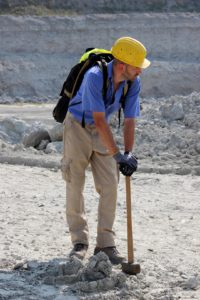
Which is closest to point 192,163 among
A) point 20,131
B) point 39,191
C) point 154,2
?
point 39,191

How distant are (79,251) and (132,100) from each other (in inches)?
49.7

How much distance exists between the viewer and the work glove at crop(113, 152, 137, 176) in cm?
638

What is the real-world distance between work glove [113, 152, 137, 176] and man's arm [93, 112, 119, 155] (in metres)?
0.06

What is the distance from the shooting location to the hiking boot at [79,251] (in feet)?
22.5

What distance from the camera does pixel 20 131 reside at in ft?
53.9

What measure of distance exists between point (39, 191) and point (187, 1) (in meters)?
38.4

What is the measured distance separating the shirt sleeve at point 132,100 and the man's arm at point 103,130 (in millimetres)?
345

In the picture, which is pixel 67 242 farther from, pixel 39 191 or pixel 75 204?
pixel 39 191

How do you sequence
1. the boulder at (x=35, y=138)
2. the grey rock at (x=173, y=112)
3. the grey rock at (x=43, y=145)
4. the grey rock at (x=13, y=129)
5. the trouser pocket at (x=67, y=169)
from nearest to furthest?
the trouser pocket at (x=67, y=169) < the grey rock at (x=43, y=145) < the boulder at (x=35, y=138) < the grey rock at (x=173, y=112) < the grey rock at (x=13, y=129)

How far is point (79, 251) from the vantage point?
273 inches

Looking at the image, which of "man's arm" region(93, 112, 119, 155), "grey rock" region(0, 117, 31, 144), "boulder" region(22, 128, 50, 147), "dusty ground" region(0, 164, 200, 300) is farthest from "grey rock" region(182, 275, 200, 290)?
"grey rock" region(0, 117, 31, 144)

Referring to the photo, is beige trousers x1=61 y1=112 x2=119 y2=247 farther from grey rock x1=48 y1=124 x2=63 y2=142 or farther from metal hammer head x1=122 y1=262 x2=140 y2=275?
grey rock x1=48 y1=124 x2=63 y2=142

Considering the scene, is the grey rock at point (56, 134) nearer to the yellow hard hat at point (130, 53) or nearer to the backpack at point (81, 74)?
the backpack at point (81, 74)

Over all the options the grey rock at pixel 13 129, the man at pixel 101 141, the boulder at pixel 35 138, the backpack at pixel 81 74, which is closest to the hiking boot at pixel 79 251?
the man at pixel 101 141
